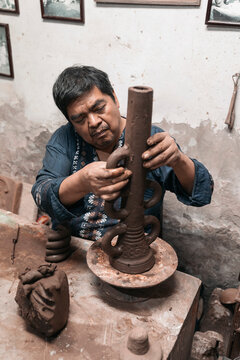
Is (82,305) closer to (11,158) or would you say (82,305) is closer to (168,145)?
(168,145)

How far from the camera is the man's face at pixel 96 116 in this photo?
5.30ft

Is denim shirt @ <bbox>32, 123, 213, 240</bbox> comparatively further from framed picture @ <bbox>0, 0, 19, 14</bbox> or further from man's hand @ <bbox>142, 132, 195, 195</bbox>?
framed picture @ <bbox>0, 0, 19, 14</bbox>

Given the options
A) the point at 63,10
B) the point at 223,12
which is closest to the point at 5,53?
the point at 63,10

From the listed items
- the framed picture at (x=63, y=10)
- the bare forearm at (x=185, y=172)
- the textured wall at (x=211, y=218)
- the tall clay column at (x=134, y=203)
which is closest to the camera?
the tall clay column at (x=134, y=203)

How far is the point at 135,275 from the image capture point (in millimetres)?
1495

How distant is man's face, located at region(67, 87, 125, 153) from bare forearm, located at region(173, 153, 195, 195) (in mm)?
383

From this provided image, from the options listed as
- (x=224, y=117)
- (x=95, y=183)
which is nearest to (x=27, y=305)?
(x=95, y=183)

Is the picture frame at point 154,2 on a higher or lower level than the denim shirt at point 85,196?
higher

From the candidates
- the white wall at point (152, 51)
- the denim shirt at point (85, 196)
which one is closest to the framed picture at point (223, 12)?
the white wall at point (152, 51)

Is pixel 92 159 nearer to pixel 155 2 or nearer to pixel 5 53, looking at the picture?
pixel 155 2

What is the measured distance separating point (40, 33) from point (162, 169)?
1.70m

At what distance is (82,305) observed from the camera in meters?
1.58

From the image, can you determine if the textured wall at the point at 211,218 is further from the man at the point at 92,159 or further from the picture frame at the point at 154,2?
the picture frame at the point at 154,2

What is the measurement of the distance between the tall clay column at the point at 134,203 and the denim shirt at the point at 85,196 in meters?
0.28
